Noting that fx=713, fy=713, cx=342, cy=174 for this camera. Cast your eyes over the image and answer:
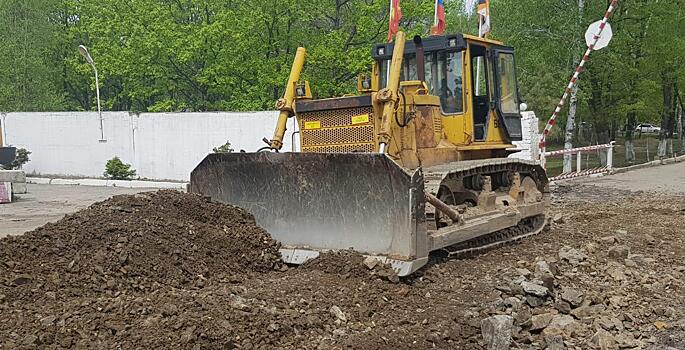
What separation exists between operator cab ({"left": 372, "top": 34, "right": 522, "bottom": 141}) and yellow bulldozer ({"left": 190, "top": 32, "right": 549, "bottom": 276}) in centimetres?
1

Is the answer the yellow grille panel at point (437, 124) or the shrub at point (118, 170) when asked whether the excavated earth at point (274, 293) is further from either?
the shrub at point (118, 170)

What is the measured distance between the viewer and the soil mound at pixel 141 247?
597 centimetres

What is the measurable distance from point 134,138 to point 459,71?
47.4 feet

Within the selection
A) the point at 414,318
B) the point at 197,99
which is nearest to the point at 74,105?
the point at 197,99

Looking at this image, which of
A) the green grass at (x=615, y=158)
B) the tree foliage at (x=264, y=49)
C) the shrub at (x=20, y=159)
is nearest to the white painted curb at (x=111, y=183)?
the shrub at (x=20, y=159)

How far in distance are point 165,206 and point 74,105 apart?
2657 cm

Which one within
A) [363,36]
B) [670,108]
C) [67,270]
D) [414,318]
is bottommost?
[414,318]

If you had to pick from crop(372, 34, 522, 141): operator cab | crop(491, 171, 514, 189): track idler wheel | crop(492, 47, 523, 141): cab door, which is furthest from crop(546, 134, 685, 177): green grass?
crop(372, 34, 522, 141): operator cab

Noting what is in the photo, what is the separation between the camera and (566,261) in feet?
25.0

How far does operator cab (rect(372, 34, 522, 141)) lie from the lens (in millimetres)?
8828

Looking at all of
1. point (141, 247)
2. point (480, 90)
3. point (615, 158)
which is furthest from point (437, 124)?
point (615, 158)

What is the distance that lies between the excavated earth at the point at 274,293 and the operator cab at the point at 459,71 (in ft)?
6.46

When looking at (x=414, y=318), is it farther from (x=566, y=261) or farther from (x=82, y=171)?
(x=82, y=171)

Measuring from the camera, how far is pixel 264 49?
22578mm
